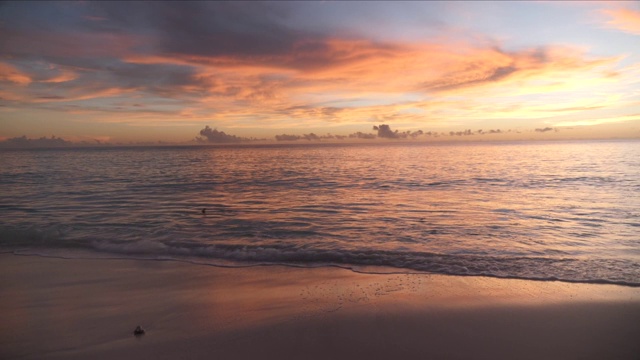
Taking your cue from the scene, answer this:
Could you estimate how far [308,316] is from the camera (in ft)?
19.2

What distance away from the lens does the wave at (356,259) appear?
315 inches

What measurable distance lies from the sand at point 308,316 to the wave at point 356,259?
571mm

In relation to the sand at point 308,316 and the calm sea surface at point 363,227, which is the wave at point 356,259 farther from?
the sand at point 308,316

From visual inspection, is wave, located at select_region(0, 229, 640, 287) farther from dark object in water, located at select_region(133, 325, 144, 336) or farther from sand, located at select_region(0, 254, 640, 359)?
dark object in water, located at select_region(133, 325, 144, 336)

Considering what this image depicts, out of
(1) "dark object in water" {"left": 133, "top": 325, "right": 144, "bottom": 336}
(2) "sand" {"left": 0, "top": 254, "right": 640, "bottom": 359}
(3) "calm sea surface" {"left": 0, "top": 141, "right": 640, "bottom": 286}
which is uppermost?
(1) "dark object in water" {"left": 133, "top": 325, "right": 144, "bottom": 336}

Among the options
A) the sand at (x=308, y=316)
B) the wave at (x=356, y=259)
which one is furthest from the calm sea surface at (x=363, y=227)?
the sand at (x=308, y=316)

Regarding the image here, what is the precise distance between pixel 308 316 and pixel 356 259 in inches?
139

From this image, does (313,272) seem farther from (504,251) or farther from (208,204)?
(208,204)

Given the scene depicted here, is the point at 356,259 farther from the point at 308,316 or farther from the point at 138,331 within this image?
the point at 138,331

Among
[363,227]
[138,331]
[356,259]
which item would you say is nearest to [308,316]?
[138,331]

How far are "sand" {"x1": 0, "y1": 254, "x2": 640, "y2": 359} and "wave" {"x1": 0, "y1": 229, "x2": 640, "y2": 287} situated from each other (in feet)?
1.87

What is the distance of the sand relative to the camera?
4.89 m

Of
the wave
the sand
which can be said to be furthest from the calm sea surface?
the sand

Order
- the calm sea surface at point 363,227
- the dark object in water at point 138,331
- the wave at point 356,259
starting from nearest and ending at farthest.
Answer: the dark object in water at point 138,331
the wave at point 356,259
the calm sea surface at point 363,227
